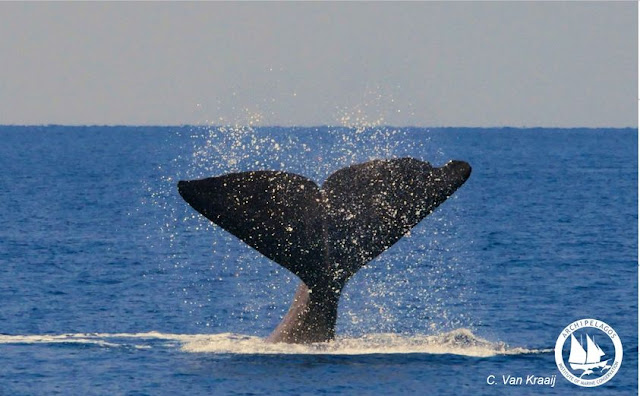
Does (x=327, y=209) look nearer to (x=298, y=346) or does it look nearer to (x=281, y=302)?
(x=298, y=346)

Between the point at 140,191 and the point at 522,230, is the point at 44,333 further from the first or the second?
the point at 140,191

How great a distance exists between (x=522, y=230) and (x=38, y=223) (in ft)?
61.2

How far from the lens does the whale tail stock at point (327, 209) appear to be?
17766 mm

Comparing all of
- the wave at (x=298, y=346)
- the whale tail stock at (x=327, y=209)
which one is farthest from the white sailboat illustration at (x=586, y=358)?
the whale tail stock at (x=327, y=209)

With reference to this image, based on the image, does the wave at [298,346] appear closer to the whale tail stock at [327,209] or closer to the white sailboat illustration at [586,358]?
the white sailboat illustration at [586,358]

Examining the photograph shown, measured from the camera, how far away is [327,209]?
1839 centimetres

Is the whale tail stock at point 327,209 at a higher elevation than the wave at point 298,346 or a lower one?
higher

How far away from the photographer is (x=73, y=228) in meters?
50.2

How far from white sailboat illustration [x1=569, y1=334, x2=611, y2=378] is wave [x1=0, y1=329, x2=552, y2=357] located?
495mm

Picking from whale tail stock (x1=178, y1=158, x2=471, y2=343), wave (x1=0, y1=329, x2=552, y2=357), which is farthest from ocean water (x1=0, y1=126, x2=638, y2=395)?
whale tail stock (x1=178, y1=158, x2=471, y2=343)

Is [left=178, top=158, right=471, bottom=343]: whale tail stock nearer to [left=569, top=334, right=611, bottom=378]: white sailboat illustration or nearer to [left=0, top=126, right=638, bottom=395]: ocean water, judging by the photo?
[left=0, top=126, right=638, bottom=395]: ocean water

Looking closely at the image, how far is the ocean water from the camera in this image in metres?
19.7

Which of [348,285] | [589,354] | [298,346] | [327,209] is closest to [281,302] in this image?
[348,285]

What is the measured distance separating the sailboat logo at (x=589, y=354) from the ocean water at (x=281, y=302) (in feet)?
0.73
